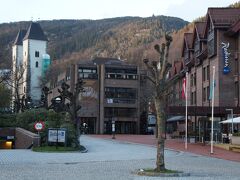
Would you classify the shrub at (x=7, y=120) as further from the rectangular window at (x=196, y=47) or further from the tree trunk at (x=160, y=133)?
the tree trunk at (x=160, y=133)

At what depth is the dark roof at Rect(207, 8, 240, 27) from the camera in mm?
53531

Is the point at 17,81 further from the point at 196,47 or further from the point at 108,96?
the point at 196,47

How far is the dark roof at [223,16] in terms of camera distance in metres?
53.5

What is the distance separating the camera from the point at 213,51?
181 feet

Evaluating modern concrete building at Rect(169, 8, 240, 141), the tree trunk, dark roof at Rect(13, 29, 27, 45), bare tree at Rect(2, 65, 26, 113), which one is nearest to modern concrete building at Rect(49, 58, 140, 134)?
bare tree at Rect(2, 65, 26, 113)

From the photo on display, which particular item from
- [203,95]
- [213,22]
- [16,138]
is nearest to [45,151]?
[16,138]

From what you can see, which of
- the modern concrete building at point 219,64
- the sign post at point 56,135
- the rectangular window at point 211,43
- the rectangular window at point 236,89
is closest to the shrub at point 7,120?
the sign post at point 56,135

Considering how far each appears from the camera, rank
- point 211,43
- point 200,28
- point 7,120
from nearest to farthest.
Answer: point 7,120 → point 211,43 → point 200,28

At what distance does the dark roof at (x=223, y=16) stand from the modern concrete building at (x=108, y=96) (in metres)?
46.1

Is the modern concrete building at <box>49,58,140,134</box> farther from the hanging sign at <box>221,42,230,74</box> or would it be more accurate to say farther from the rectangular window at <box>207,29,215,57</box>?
the hanging sign at <box>221,42,230,74</box>

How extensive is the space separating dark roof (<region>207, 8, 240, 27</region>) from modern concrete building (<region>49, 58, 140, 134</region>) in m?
46.1

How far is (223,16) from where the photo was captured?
A: 54625mm

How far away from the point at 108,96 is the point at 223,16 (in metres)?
47.6

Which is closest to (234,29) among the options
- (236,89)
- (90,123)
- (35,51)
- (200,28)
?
(236,89)
